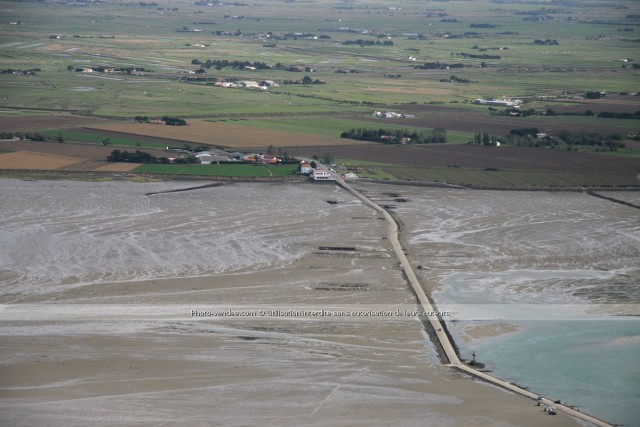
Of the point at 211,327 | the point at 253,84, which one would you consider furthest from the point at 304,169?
the point at 253,84

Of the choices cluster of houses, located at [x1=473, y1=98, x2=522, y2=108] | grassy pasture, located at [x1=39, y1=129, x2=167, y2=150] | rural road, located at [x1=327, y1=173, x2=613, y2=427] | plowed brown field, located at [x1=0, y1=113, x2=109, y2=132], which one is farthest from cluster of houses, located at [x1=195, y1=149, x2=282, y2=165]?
cluster of houses, located at [x1=473, y1=98, x2=522, y2=108]

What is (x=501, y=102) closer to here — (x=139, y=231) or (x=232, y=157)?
(x=232, y=157)

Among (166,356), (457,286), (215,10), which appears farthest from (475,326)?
(215,10)

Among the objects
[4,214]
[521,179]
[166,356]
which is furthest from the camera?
[521,179]

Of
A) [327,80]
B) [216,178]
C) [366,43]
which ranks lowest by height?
[216,178]

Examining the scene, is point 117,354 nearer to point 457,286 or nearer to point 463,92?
point 457,286

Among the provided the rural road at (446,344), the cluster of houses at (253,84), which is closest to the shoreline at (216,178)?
the rural road at (446,344)
